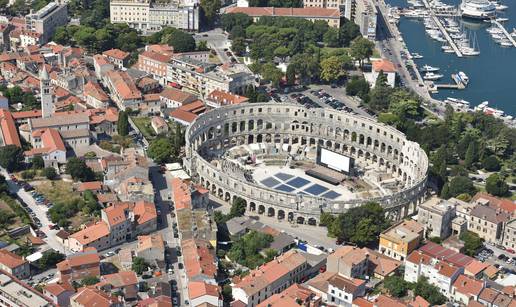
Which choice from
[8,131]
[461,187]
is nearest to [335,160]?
[461,187]

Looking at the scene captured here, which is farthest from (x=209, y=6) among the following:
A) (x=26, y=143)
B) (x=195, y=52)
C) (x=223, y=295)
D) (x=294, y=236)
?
(x=223, y=295)

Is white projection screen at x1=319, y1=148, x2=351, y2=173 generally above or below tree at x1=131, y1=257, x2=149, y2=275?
above

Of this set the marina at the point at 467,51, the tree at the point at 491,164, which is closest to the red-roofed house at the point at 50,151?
the tree at the point at 491,164

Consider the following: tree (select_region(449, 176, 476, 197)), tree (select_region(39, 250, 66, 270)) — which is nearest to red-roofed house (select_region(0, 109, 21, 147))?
tree (select_region(39, 250, 66, 270))

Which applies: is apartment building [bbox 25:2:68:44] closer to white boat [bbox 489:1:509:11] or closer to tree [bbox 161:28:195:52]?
tree [bbox 161:28:195:52]

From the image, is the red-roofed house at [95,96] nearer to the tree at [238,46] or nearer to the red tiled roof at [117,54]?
the red tiled roof at [117,54]

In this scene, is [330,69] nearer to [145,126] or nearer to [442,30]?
[145,126]

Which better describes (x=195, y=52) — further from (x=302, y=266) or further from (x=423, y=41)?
(x=302, y=266)
